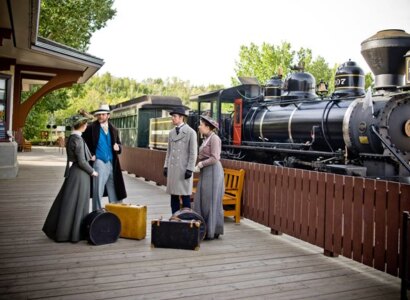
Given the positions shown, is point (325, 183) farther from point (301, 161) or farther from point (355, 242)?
point (301, 161)

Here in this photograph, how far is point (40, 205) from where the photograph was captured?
→ 761cm

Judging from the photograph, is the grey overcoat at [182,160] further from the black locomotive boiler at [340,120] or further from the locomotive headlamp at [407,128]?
the locomotive headlamp at [407,128]

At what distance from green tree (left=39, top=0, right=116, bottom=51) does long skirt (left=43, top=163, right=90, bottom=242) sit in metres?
17.1

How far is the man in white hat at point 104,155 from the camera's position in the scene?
5660 mm

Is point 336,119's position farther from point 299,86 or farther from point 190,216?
point 190,216

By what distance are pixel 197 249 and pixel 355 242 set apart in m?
1.85

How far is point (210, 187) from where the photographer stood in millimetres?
5406

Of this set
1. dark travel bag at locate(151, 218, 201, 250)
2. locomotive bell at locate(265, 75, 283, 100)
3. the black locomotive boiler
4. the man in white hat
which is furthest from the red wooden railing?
locomotive bell at locate(265, 75, 283, 100)

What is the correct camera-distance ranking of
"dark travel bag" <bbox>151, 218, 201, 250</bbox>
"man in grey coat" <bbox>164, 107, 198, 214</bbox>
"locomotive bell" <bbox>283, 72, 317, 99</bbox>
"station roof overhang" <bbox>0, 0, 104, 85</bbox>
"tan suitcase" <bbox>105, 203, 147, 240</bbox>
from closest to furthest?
"dark travel bag" <bbox>151, 218, 201, 250</bbox> < "tan suitcase" <bbox>105, 203, 147, 240</bbox> < "man in grey coat" <bbox>164, 107, 198, 214</bbox> < "station roof overhang" <bbox>0, 0, 104, 85</bbox> < "locomotive bell" <bbox>283, 72, 317, 99</bbox>

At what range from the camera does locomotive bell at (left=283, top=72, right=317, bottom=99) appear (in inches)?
423

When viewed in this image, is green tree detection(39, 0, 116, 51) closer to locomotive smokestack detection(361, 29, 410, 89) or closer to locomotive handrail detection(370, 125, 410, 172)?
locomotive smokestack detection(361, 29, 410, 89)

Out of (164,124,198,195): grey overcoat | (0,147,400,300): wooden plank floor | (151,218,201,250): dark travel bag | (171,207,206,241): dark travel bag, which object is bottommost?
(0,147,400,300): wooden plank floor

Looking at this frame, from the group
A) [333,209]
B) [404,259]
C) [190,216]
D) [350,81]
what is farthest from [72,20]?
[404,259]

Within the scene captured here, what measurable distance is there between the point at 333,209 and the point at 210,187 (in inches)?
65.1
